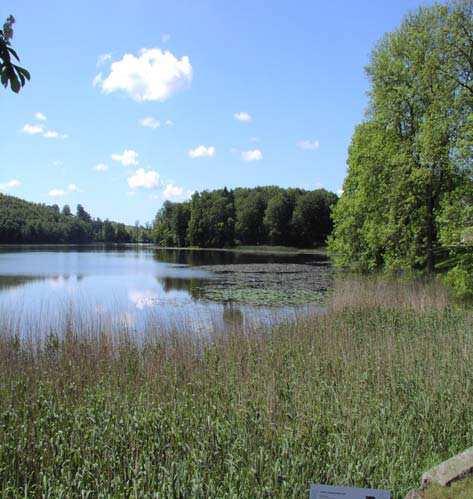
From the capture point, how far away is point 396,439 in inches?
181

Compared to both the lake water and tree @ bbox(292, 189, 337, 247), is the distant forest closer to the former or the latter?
tree @ bbox(292, 189, 337, 247)

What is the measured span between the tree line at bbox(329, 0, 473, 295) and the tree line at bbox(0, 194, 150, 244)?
3244 inches

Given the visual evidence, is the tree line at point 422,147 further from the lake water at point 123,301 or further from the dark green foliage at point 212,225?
the dark green foliage at point 212,225

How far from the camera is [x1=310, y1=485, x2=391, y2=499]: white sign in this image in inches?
103

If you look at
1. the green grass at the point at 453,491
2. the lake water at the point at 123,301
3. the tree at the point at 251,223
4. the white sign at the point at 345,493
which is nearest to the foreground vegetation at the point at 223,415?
the green grass at the point at 453,491

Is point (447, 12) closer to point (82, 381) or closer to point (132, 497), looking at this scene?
point (82, 381)

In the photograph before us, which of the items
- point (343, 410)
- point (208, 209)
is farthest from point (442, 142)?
point (208, 209)

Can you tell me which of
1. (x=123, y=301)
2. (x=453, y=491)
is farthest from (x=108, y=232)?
(x=453, y=491)

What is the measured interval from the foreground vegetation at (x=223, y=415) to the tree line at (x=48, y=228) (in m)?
89.8

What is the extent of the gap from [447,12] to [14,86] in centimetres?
1742

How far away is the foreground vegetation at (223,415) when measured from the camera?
405cm

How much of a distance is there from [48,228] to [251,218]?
52.6 metres

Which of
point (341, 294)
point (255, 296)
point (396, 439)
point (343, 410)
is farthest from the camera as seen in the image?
point (255, 296)

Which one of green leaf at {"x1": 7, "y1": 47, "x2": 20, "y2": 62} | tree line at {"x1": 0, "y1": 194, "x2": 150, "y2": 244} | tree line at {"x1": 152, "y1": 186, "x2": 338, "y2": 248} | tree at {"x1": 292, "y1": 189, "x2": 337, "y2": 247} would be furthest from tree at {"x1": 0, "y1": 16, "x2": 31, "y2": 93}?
tree line at {"x1": 0, "y1": 194, "x2": 150, "y2": 244}
